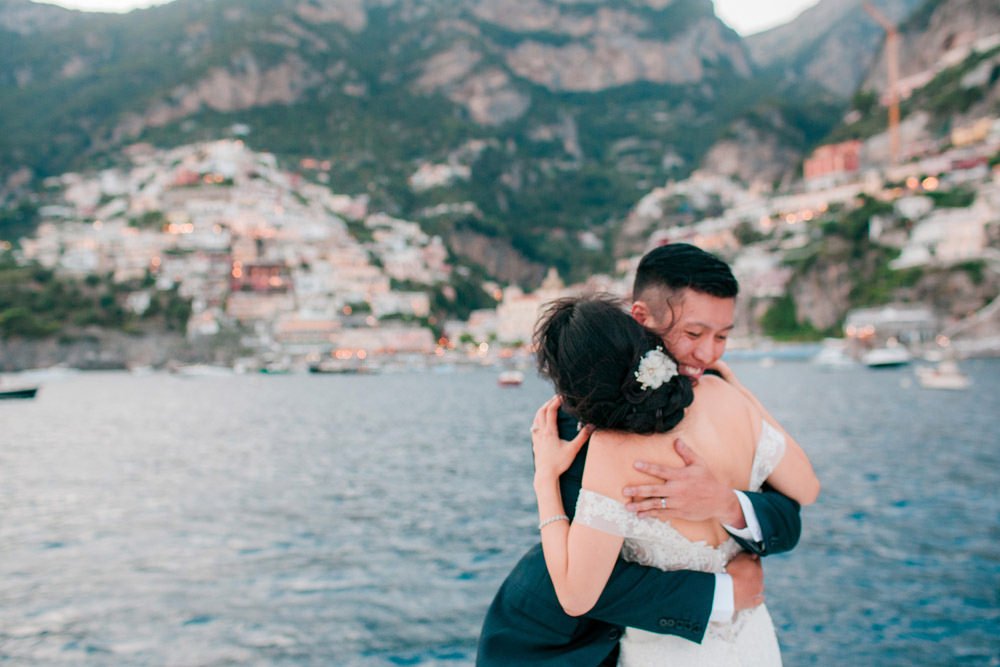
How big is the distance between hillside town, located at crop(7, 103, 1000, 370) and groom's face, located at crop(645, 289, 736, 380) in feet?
284

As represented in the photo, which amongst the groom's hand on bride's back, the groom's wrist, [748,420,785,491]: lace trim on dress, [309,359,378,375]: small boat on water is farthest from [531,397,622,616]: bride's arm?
[309,359,378,375]: small boat on water

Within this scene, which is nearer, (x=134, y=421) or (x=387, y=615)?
(x=387, y=615)

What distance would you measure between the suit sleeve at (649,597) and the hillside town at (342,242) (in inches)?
3412

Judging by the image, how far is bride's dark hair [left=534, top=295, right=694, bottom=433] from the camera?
202 cm

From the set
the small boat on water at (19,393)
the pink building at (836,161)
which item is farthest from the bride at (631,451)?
the pink building at (836,161)

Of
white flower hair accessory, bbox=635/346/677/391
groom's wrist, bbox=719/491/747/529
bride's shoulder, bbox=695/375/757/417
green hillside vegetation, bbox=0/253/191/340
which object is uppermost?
green hillside vegetation, bbox=0/253/191/340

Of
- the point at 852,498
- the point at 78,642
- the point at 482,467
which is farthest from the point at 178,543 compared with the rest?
the point at 852,498

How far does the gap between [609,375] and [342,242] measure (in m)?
147

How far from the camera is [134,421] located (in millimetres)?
37031

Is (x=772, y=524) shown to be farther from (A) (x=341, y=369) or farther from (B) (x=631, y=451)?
(A) (x=341, y=369)

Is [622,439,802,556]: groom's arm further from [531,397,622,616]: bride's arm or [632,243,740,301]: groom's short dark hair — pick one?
[632,243,740,301]: groom's short dark hair

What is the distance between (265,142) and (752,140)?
115 metres

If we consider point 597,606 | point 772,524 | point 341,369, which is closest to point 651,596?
point 597,606

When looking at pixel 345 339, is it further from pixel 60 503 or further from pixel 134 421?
pixel 60 503
